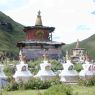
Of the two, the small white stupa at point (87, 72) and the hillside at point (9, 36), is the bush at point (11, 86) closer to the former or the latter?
the small white stupa at point (87, 72)

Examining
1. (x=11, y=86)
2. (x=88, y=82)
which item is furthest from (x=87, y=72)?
(x=11, y=86)

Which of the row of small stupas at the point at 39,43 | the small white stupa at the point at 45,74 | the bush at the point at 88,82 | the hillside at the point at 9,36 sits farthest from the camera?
the hillside at the point at 9,36

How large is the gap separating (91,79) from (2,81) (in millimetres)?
6202

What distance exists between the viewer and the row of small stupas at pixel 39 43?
271 feet

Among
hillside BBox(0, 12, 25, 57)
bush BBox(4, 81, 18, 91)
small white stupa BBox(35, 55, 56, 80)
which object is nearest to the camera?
bush BBox(4, 81, 18, 91)

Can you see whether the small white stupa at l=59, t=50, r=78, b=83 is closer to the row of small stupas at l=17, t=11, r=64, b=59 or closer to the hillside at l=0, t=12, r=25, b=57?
the row of small stupas at l=17, t=11, r=64, b=59

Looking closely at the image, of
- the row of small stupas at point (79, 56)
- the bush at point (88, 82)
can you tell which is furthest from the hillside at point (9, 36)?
the bush at point (88, 82)

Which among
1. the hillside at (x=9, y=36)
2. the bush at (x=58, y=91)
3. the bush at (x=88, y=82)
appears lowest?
the bush at (x=58, y=91)

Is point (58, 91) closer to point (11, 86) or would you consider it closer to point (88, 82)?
point (11, 86)

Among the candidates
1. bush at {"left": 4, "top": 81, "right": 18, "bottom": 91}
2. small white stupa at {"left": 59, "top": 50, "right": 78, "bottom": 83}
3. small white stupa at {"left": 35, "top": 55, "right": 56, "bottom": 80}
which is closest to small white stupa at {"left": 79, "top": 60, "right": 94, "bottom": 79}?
small white stupa at {"left": 59, "top": 50, "right": 78, "bottom": 83}

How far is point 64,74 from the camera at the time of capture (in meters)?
33.8

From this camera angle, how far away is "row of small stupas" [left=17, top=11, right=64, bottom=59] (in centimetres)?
8269

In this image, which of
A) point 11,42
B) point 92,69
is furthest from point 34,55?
point 11,42

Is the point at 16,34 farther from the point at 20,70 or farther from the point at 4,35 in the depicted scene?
the point at 20,70
